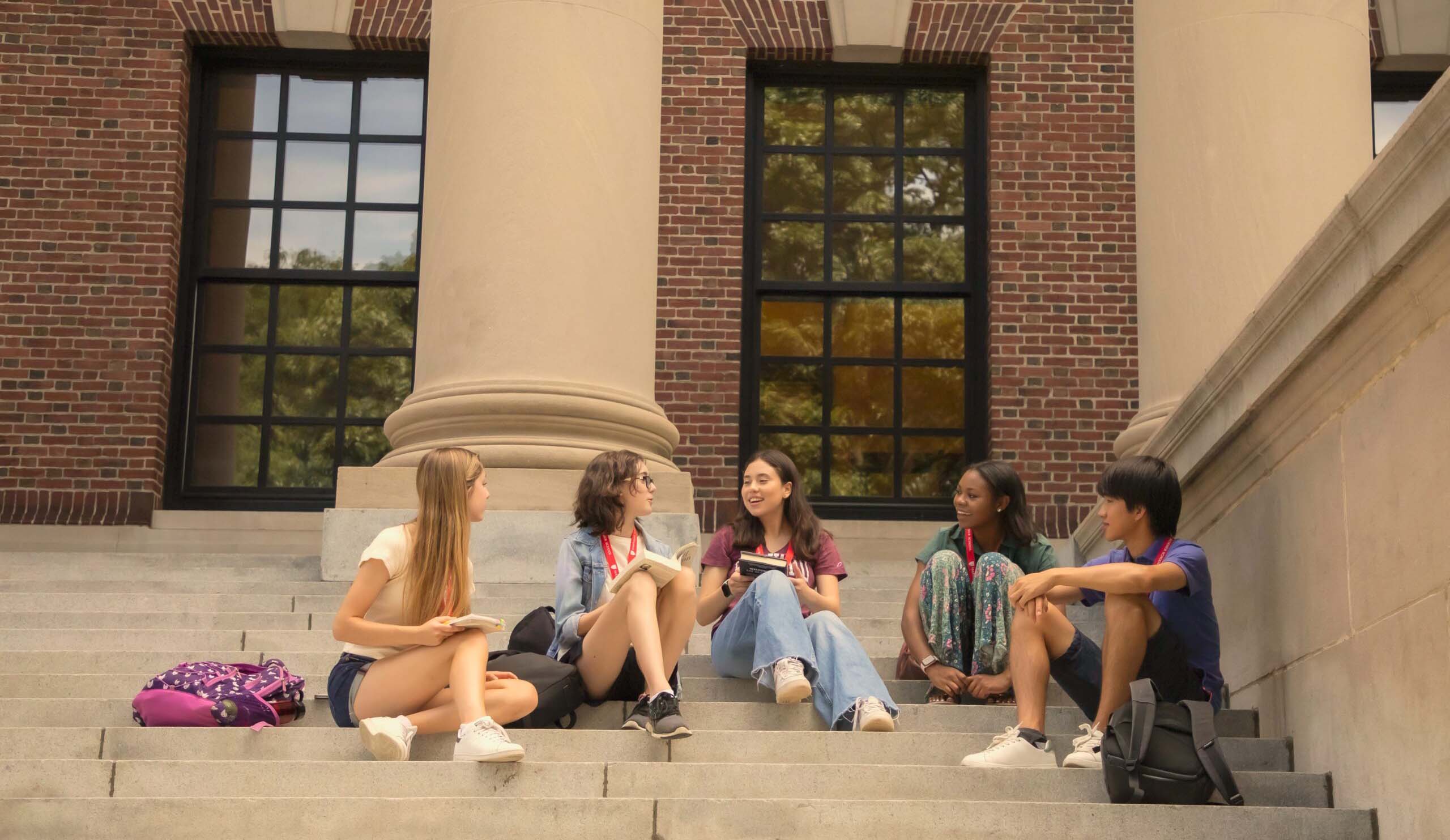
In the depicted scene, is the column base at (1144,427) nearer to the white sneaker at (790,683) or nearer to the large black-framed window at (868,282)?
the white sneaker at (790,683)

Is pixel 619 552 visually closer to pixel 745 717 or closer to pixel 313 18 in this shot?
pixel 745 717

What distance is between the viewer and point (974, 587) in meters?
6.89

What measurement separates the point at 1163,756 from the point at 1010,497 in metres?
2.01

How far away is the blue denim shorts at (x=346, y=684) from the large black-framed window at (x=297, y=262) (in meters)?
8.78

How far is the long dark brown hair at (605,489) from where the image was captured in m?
6.82

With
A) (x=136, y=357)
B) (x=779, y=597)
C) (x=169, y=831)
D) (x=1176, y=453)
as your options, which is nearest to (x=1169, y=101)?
(x=1176, y=453)

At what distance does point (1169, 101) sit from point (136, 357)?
8.04 m

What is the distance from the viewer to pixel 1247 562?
6.75 metres

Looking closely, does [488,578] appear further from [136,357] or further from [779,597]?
[136,357]

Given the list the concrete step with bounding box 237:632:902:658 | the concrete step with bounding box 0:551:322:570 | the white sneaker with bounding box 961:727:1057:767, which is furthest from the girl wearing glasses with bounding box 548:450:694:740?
the concrete step with bounding box 0:551:322:570

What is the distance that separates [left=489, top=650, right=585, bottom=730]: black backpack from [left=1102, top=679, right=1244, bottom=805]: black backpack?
6.04ft

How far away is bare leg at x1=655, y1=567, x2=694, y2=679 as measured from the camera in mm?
6406

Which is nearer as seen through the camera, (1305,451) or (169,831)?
(169,831)

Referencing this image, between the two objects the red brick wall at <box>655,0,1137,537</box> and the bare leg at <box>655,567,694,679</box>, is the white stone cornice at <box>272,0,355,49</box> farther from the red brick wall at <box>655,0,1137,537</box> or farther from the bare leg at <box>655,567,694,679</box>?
the bare leg at <box>655,567,694,679</box>
